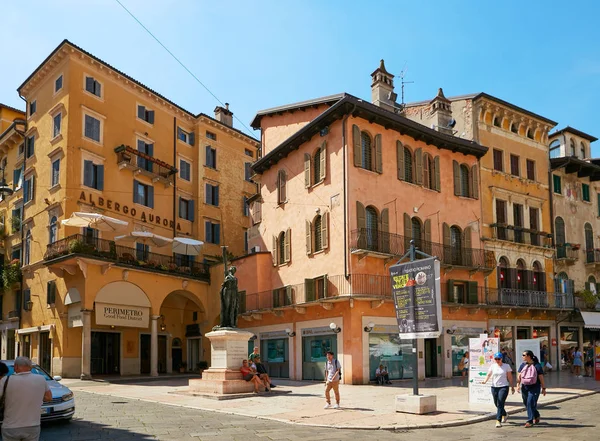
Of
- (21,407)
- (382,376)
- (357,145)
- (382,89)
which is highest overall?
(382,89)

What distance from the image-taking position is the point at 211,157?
44.2 metres

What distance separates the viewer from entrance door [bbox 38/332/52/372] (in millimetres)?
34094

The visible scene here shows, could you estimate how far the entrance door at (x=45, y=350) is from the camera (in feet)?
112

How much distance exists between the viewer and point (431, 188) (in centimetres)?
3225

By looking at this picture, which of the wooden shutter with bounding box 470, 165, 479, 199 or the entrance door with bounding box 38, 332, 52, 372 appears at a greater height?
the wooden shutter with bounding box 470, 165, 479, 199

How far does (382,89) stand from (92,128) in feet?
54.2

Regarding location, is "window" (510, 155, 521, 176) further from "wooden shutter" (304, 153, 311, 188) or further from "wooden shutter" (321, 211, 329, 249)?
"wooden shutter" (321, 211, 329, 249)

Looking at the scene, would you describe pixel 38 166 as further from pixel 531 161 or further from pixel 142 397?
pixel 531 161

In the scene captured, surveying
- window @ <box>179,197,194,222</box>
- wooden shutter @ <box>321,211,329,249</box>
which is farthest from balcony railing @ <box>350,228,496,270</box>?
window @ <box>179,197,194,222</box>

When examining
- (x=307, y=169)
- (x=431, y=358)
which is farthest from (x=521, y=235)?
(x=307, y=169)

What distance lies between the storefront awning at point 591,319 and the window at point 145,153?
91.7ft

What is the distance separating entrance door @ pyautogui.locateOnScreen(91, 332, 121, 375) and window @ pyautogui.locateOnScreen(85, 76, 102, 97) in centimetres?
1377

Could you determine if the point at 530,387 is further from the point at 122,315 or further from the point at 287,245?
the point at 122,315

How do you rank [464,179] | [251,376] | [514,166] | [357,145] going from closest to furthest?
[251,376] → [357,145] → [464,179] → [514,166]
